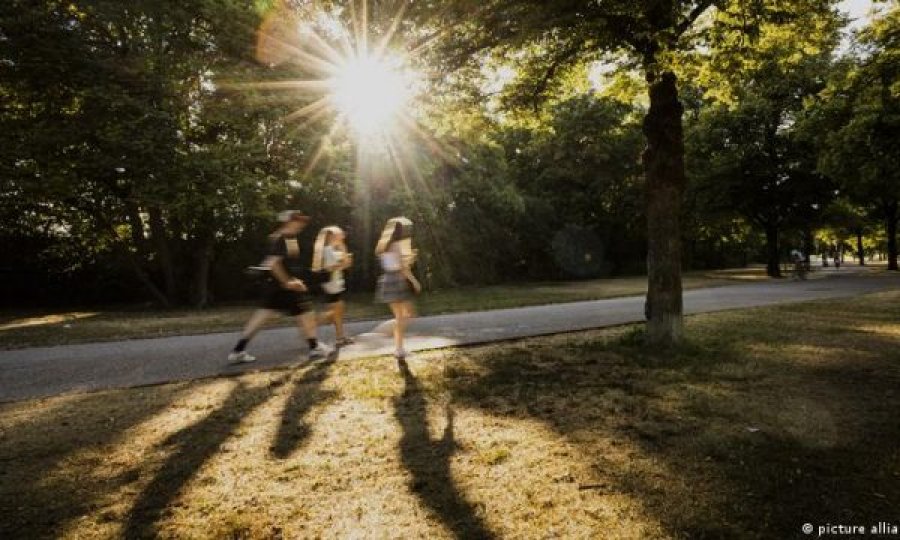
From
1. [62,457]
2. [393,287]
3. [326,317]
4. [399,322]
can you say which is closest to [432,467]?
[62,457]

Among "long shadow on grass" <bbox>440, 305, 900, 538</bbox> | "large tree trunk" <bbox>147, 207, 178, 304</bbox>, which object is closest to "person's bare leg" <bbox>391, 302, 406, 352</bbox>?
"long shadow on grass" <bbox>440, 305, 900, 538</bbox>

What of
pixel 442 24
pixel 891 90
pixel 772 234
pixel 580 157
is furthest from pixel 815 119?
pixel 580 157

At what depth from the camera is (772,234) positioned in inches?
1219

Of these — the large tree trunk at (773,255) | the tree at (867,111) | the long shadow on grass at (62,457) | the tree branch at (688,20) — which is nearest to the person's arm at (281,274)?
the long shadow on grass at (62,457)

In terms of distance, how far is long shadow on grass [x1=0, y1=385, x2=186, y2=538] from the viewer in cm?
329

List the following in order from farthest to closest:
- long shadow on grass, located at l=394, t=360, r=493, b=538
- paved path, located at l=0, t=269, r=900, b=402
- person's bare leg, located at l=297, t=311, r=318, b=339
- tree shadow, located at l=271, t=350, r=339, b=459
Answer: person's bare leg, located at l=297, t=311, r=318, b=339, paved path, located at l=0, t=269, r=900, b=402, tree shadow, located at l=271, t=350, r=339, b=459, long shadow on grass, located at l=394, t=360, r=493, b=538

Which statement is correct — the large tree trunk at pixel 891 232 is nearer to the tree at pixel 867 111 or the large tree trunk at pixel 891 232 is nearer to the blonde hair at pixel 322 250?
the tree at pixel 867 111

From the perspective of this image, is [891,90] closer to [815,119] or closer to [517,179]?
[815,119]

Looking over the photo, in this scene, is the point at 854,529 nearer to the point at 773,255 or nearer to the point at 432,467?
the point at 432,467

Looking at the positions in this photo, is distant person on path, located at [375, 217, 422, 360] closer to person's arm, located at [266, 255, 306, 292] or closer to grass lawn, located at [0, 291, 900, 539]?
grass lawn, located at [0, 291, 900, 539]

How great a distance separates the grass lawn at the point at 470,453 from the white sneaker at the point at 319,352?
0.84 meters

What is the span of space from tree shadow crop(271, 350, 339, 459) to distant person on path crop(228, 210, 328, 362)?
1.03m

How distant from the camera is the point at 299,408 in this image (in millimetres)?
5340

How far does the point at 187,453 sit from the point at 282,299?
145 inches
